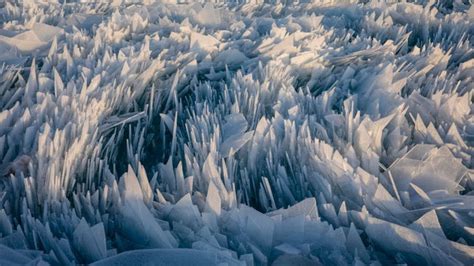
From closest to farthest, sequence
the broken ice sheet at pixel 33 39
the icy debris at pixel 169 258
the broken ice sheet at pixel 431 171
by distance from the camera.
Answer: the icy debris at pixel 169 258
the broken ice sheet at pixel 431 171
the broken ice sheet at pixel 33 39

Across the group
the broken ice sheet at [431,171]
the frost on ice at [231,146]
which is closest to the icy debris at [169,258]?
the frost on ice at [231,146]

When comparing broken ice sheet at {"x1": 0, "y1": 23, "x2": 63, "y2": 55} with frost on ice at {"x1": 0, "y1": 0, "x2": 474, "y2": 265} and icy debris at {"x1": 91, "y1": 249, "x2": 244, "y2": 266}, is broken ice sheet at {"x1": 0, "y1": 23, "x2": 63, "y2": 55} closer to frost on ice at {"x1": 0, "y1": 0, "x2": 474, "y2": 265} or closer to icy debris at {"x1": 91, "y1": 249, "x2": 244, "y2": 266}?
frost on ice at {"x1": 0, "y1": 0, "x2": 474, "y2": 265}

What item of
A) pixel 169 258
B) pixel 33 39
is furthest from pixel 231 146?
pixel 33 39

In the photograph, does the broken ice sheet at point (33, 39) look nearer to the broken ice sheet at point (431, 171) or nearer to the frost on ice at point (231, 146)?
the frost on ice at point (231, 146)

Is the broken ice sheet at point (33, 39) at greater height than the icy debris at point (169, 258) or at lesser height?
greater

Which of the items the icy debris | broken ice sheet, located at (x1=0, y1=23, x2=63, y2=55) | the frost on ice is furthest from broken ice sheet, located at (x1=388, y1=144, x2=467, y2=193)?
broken ice sheet, located at (x1=0, y1=23, x2=63, y2=55)

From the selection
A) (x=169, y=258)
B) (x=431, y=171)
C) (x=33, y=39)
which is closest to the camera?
(x=169, y=258)

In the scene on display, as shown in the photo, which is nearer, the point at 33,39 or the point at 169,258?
the point at 169,258

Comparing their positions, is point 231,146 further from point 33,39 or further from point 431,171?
point 33,39
